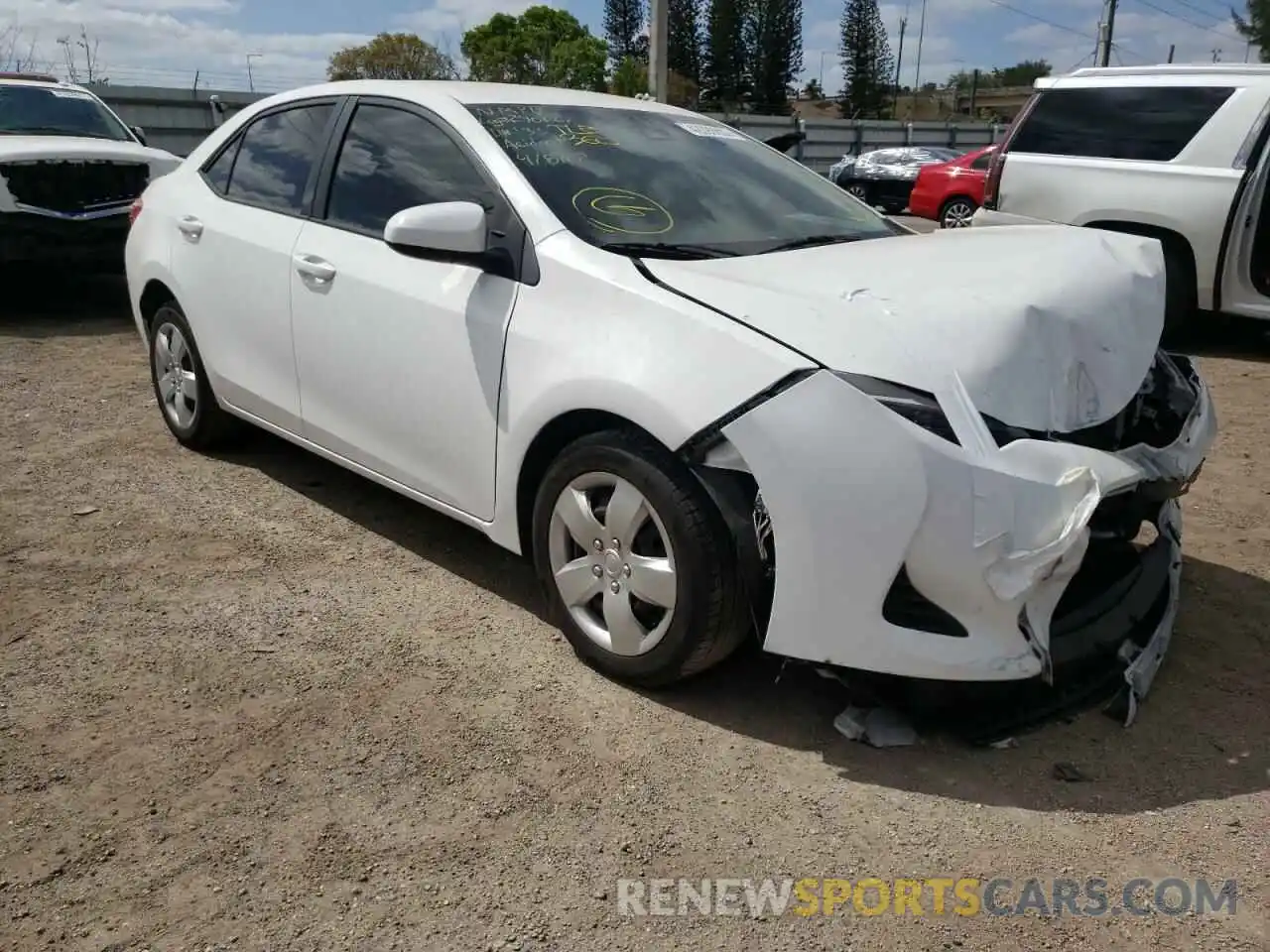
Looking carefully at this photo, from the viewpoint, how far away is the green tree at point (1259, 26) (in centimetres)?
5291

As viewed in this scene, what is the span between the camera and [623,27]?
82062 millimetres

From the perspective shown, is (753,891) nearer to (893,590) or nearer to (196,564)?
(893,590)

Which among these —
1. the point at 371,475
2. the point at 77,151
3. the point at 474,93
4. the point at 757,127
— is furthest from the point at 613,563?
the point at 757,127

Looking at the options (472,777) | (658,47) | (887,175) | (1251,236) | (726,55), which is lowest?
(472,777)

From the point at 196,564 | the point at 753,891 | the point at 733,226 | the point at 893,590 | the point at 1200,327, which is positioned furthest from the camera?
the point at 1200,327

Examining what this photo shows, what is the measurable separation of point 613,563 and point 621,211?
3.59 feet

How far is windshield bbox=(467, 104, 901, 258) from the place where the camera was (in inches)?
129

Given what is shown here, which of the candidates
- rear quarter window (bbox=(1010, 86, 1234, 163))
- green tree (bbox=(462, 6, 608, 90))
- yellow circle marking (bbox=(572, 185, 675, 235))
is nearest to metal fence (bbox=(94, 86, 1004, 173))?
rear quarter window (bbox=(1010, 86, 1234, 163))

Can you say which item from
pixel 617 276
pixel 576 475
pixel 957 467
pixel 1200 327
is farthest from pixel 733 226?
pixel 1200 327

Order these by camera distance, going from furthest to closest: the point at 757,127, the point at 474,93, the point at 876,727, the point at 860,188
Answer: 1. the point at 757,127
2. the point at 860,188
3. the point at 474,93
4. the point at 876,727

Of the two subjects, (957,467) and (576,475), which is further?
(576,475)

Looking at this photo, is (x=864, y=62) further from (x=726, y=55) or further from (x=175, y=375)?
(x=175, y=375)

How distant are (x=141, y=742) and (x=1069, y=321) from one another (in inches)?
104

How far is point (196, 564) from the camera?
390 centimetres
